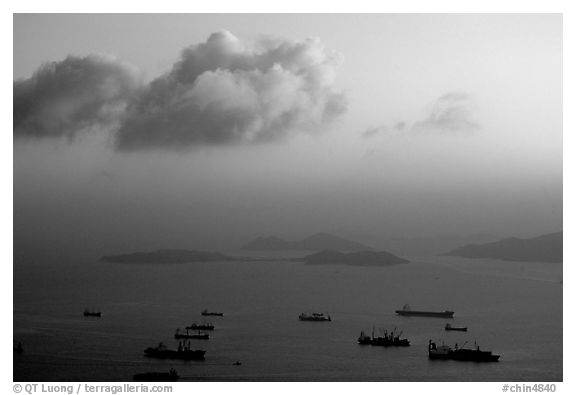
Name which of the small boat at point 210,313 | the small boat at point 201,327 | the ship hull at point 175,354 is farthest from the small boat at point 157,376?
the small boat at point 210,313

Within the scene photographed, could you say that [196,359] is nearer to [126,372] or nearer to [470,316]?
[126,372]

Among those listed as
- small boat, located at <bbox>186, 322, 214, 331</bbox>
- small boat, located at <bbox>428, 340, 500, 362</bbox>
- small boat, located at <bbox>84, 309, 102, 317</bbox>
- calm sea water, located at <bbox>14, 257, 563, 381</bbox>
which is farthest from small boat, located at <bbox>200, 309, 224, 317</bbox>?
small boat, located at <bbox>428, 340, 500, 362</bbox>

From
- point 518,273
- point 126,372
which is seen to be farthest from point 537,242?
point 126,372

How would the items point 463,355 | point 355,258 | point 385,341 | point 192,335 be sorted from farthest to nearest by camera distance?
point 355,258
point 192,335
point 385,341
point 463,355

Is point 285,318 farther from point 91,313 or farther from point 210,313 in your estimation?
point 91,313

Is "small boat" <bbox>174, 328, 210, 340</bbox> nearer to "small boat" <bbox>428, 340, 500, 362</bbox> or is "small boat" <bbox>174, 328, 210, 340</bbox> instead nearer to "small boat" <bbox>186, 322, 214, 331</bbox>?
"small boat" <bbox>186, 322, 214, 331</bbox>

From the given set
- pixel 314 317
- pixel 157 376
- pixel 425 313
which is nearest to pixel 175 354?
pixel 157 376
